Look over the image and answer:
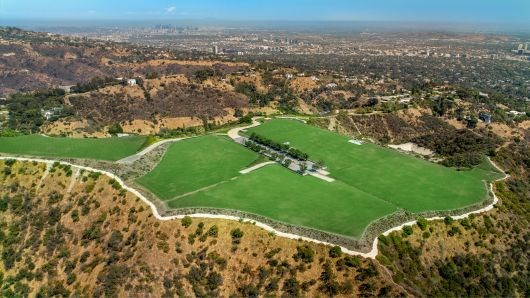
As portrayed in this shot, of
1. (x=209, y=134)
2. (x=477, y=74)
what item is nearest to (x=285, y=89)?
(x=209, y=134)

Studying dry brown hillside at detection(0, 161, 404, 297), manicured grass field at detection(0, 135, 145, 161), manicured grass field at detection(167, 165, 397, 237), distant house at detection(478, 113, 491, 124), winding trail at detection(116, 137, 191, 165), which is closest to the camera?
dry brown hillside at detection(0, 161, 404, 297)

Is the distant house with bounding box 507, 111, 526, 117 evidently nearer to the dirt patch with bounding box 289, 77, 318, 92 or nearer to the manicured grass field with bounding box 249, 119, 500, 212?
the manicured grass field with bounding box 249, 119, 500, 212

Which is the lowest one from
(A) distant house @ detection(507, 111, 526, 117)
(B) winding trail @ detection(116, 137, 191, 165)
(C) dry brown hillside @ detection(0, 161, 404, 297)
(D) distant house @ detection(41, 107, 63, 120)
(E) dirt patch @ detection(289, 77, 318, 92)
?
(C) dry brown hillside @ detection(0, 161, 404, 297)

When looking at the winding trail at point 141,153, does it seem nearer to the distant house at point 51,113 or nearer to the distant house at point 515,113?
the distant house at point 51,113

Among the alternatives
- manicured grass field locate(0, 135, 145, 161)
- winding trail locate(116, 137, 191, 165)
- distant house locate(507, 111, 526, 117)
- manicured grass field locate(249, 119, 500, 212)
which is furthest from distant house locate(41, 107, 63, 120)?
distant house locate(507, 111, 526, 117)

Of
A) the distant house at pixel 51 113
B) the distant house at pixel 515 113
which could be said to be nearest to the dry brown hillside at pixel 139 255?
the distant house at pixel 51 113

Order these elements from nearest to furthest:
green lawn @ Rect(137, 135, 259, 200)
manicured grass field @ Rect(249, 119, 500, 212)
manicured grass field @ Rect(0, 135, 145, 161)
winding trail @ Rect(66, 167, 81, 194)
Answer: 1. manicured grass field @ Rect(249, 119, 500, 212)
2. green lawn @ Rect(137, 135, 259, 200)
3. winding trail @ Rect(66, 167, 81, 194)
4. manicured grass field @ Rect(0, 135, 145, 161)
